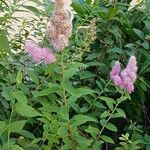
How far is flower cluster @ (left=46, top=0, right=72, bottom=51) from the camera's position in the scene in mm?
1653

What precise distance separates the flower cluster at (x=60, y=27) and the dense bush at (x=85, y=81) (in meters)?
0.19

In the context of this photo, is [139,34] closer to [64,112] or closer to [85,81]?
[85,81]

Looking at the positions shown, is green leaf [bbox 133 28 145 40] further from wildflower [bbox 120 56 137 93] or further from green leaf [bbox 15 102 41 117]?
green leaf [bbox 15 102 41 117]

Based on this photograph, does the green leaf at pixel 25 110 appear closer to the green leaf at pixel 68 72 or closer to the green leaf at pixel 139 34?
the green leaf at pixel 68 72

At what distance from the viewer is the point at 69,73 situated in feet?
6.02

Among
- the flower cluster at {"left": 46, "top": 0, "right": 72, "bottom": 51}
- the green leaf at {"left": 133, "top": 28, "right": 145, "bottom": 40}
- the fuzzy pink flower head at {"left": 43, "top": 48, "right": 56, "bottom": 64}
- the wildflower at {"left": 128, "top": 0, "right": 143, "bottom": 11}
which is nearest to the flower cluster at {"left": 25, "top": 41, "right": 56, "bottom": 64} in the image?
the fuzzy pink flower head at {"left": 43, "top": 48, "right": 56, "bottom": 64}

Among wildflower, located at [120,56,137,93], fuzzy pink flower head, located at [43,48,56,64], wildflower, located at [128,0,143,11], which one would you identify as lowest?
wildflower, located at [120,56,137,93]

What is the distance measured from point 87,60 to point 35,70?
1.39 ft

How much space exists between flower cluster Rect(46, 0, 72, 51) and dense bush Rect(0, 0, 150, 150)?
194 mm

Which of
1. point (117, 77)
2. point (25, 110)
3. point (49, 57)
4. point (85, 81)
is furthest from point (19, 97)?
point (85, 81)

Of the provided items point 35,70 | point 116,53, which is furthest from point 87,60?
point 35,70

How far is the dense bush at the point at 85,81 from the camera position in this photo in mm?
1950

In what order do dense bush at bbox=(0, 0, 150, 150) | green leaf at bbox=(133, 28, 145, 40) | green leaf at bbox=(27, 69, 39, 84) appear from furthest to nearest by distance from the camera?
green leaf at bbox=(133, 28, 145, 40) < green leaf at bbox=(27, 69, 39, 84) < dense bush at bbox=(0, 0, 150, 150)

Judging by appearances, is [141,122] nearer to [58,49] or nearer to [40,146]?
[40,146]
